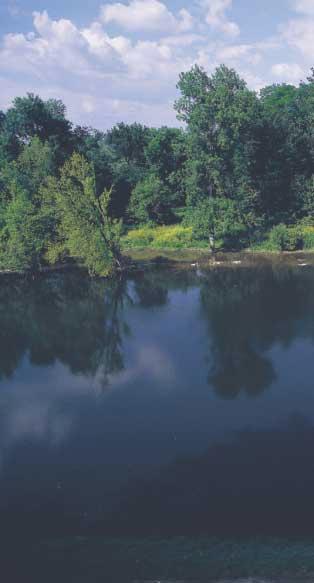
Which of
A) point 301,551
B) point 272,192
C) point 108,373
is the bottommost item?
point 301,551

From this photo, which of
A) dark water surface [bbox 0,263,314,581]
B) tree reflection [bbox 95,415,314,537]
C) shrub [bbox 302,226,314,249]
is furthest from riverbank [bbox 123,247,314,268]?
tree reflection [bbox 95,415,314,537]

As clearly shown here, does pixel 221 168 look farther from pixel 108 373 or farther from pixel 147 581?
pixel 147 581

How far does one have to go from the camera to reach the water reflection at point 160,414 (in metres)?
19.3

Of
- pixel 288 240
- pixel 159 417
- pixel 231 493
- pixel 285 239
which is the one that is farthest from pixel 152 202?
pixel 231 493

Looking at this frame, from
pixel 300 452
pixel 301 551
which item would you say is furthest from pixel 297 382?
pixel 301 551

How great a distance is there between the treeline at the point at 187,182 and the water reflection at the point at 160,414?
477 inches

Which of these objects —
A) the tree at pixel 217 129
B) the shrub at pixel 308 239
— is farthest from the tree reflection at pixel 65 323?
the shrub at pixel 308 239

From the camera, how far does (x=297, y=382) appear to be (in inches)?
1109

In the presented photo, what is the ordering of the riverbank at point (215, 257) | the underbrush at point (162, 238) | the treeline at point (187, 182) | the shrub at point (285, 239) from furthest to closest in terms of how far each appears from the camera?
the underbrush at point (162, 238)
the shrub at point (285, 239)
the riverbank at point (215, 257)
the treeline at point (187, 182)

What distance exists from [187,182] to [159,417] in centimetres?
4269

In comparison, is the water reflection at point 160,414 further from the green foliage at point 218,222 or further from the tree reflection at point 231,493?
the green foliage at point 218,222

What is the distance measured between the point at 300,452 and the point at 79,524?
998 cm

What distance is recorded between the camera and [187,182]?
63.1m

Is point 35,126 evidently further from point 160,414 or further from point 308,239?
point 160,414
